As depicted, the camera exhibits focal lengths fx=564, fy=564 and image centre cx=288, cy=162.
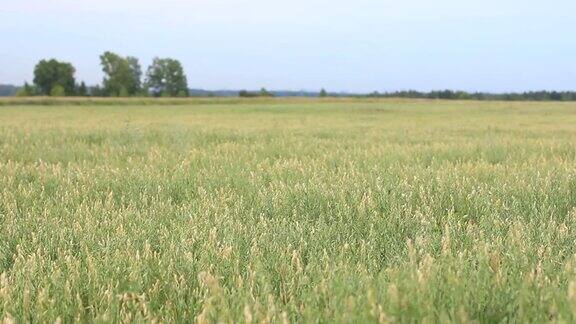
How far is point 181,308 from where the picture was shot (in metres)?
2.49

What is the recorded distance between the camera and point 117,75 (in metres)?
135

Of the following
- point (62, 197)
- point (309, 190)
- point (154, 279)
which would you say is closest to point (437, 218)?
point (309, 190)

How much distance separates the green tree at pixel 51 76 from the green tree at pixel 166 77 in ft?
66.1

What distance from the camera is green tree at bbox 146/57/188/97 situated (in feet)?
482

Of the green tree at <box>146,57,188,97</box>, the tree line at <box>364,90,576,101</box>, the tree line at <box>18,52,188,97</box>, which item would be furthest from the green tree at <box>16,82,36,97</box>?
the tree line at <box>364,90,576,101</box>

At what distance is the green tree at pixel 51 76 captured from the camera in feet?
437

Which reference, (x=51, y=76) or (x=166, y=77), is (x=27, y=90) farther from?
(x=166, y=77)

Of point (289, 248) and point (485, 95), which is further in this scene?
point (485, 95)

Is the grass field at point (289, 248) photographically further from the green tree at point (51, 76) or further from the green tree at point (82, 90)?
the green tree at point (51, 76)

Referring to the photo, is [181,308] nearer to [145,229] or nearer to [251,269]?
[251,269]

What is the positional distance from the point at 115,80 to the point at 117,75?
1463mm

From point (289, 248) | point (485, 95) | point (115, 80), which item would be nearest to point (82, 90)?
point (115, 80)

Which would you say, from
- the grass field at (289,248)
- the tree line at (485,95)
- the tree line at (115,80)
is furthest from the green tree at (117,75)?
the grass field at (289,248)

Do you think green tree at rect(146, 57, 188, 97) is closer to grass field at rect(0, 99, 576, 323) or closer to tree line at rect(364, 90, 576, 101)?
tree line at rect(364, 90, 576, 101)
